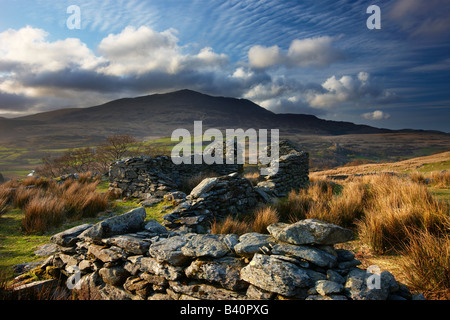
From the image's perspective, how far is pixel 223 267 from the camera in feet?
9.71

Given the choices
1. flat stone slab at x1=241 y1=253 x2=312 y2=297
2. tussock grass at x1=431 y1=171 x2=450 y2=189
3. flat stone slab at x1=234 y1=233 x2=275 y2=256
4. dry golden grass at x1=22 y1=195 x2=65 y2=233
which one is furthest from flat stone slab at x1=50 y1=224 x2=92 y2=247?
tussock grass at x1=431 y1=171 x2=450 y2=189

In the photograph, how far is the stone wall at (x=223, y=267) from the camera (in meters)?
2.44

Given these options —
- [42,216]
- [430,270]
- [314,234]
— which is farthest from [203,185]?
[430,270]

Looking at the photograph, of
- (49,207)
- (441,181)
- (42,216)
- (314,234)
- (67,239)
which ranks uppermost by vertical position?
(314,234)

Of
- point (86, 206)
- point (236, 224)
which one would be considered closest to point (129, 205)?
A: point (86, 206)

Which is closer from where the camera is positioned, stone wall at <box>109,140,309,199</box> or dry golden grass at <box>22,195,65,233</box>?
dry golden grass at <box>22,195,65,233</box>

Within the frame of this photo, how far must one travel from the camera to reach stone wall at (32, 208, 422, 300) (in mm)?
2441

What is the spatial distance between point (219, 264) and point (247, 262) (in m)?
Result: 0.37

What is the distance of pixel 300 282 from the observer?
2.44 m

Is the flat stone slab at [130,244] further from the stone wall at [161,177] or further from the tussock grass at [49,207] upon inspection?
the stone wall at [161,177]

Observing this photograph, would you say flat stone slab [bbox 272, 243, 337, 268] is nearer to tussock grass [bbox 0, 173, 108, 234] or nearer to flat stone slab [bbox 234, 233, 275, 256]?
flat stone slab [bbox 234, 233, 275, 256]

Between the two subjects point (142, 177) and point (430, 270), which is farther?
point (142, 177)

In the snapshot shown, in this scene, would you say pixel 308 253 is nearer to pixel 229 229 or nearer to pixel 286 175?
pixel 229 229
